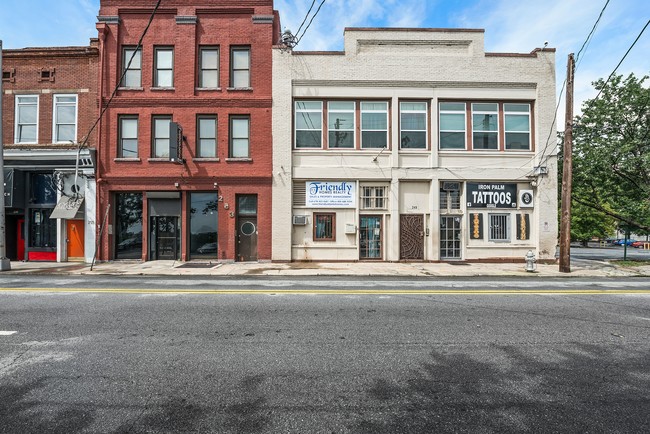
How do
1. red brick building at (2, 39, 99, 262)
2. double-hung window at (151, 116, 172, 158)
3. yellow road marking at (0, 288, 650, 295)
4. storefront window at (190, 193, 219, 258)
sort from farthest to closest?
1. double-hung window at (151, 116, 172, 158)
2. storefront window at (190, 193, 219, 258)
3. red brick building at (2, 39, 99, 262)
4. yellow road marking at (0, 288, 650, 295)

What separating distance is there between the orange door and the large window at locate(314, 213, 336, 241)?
11344 millimetres

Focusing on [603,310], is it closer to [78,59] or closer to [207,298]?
[207,298]

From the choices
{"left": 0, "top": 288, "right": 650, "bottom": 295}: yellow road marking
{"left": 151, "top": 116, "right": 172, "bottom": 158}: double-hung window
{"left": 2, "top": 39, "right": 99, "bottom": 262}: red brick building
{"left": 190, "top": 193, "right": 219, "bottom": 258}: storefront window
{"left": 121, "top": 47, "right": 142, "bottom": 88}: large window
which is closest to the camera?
{"left": 0, "top": 288, "right": 650, "bottom": 295}: yellow road marking

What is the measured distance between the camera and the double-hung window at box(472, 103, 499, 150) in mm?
16359

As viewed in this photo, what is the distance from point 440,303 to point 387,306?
3.99ft

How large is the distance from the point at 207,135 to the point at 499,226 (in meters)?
15.0

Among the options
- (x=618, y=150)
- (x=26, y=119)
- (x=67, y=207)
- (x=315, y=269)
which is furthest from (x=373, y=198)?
(x=26, y=119)

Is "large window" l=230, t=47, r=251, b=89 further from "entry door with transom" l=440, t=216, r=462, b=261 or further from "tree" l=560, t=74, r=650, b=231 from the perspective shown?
"tree" l=560, t=74, r=650, b=231

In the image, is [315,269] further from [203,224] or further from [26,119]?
[26,119]

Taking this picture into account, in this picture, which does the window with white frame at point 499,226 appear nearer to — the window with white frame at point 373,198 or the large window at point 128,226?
the window with white frame at point 373,198

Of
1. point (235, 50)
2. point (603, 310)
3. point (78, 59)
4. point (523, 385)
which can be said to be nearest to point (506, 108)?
point (603, 310)

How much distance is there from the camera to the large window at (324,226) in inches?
631

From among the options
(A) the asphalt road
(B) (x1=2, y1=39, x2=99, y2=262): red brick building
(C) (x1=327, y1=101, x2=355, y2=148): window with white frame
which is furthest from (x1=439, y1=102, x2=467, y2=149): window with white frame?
(B) (x1=2, y1=39, x2=99, y2=262): red brick building

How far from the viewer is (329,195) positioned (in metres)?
16.1
